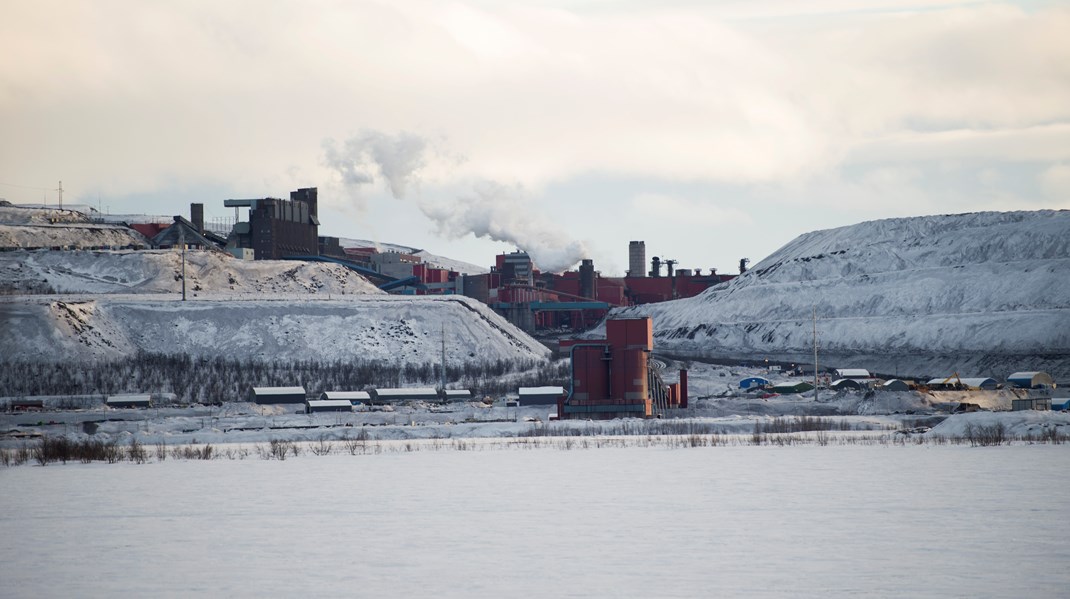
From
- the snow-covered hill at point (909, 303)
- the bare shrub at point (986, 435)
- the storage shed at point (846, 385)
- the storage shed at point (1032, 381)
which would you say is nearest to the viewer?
the bare shrub at point (986, 435)

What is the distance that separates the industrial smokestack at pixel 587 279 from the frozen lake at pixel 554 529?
89.0m

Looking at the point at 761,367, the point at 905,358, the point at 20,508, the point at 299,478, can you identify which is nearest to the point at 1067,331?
the point at 905,358

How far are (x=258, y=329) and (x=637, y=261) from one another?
189 ft

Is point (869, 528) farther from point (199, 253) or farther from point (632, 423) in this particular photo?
point (199, 253)

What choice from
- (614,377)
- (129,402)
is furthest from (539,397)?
(129,402)

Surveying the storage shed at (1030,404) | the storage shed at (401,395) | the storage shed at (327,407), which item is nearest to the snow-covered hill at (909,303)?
the storage shed at (1030,404)

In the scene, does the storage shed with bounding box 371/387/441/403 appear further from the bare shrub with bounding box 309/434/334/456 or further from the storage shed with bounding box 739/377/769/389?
the bare shrub with bounding box 309/434/334/456

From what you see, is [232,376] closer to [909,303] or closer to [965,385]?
[965,385]

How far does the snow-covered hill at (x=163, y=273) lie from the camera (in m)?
116

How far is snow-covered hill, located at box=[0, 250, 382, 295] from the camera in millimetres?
115625

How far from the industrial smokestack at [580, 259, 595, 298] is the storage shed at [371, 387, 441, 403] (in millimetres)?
49590

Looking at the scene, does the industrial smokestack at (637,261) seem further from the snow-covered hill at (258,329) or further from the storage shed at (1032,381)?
the storage shed at (1032,381)

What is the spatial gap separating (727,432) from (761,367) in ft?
186

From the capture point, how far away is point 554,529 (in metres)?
25.3
